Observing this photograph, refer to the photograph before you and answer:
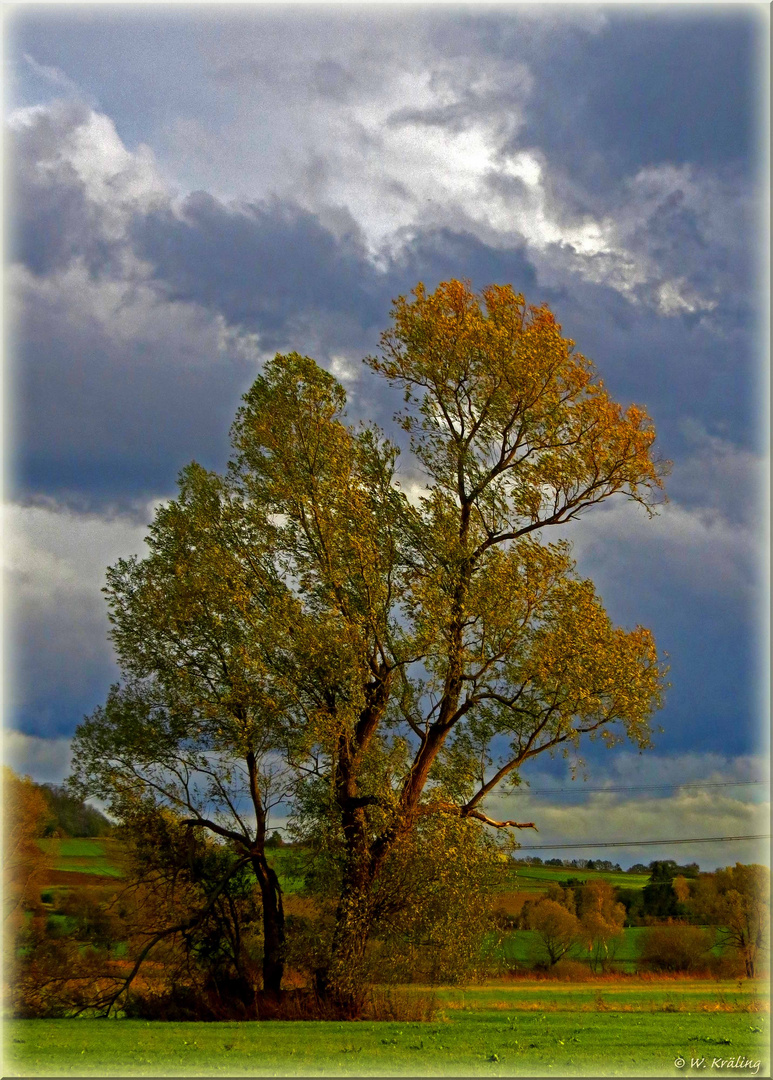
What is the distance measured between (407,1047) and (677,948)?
165ft

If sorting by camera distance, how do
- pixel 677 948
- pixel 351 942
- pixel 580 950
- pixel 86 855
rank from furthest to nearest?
pixel 580 950, pixel 677 948, pixel 86 855, pixel 351 942

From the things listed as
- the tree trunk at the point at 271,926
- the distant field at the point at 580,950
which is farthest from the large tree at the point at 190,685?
the distant field at the point at 580,950

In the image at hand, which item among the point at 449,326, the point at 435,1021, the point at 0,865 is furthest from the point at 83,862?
the point at 449,326

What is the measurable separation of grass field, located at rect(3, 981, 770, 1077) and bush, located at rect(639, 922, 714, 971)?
38904 mm

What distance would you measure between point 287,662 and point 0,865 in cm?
1696

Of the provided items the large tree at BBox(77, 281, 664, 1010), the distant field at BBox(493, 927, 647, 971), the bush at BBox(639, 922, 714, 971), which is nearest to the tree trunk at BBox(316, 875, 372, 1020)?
the large tree at BBox(77, 281, 664, 1010)

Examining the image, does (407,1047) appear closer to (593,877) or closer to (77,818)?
(77,818)

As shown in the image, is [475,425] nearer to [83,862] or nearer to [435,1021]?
[435,1021]

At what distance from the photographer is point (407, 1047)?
1852 centimetres

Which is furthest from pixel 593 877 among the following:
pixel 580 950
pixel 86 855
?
pixel 86 855

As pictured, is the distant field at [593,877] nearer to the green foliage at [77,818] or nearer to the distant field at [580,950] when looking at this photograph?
the distant field at [580,950]

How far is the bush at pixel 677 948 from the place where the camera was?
60.8 m

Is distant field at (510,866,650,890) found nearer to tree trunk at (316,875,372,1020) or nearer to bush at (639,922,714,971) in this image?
bush at (639,922,714,971)

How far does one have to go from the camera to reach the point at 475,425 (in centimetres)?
2691
